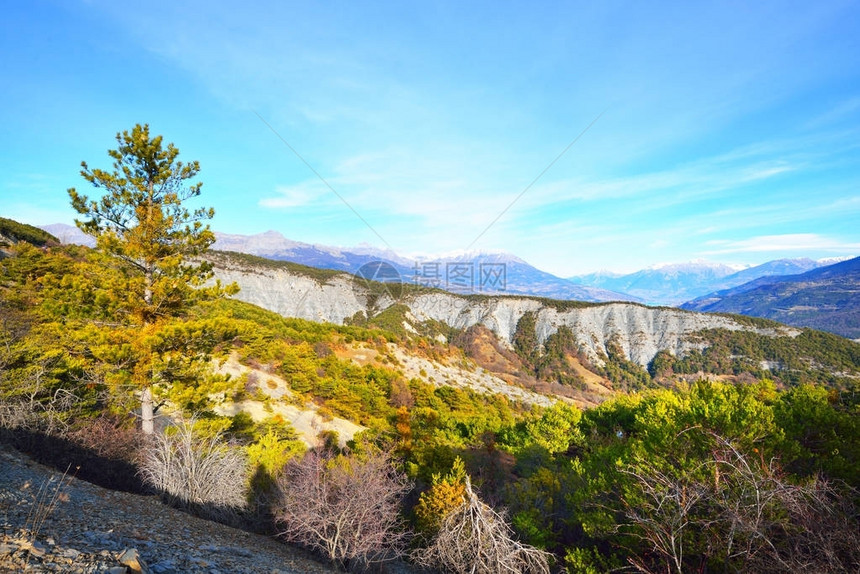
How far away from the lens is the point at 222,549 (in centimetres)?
841

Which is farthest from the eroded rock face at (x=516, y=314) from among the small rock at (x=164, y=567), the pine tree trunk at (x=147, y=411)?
the small rock at (x=164, y=567)

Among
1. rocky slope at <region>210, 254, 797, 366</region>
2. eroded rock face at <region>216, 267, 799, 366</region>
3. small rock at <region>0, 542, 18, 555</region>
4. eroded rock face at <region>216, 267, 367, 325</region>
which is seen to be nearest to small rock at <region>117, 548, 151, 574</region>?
small rock at <region>0, 542, 18, 555</region>

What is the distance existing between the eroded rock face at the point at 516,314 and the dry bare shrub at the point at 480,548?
100203mm

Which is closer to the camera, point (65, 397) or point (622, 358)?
point (65, 397)

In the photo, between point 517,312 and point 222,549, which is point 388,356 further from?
point 517,312

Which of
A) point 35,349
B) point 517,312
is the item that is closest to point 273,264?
point 517,312

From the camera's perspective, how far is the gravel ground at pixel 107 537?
15.3 ft

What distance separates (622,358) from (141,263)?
447ft

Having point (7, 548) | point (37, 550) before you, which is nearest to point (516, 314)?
point (37, 550)

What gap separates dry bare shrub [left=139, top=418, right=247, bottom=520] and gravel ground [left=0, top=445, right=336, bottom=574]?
0.85 m

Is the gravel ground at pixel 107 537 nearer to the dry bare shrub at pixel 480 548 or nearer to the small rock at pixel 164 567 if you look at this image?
the small rock at pixel 164 567

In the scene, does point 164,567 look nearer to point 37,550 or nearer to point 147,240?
point 37,550

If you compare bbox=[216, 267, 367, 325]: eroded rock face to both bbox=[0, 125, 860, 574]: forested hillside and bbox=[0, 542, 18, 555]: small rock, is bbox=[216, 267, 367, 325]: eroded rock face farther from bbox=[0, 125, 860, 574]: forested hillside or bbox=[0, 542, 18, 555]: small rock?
bbox=[0, 542, 18, 555]: small rock

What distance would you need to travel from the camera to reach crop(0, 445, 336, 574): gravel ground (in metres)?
4.68
